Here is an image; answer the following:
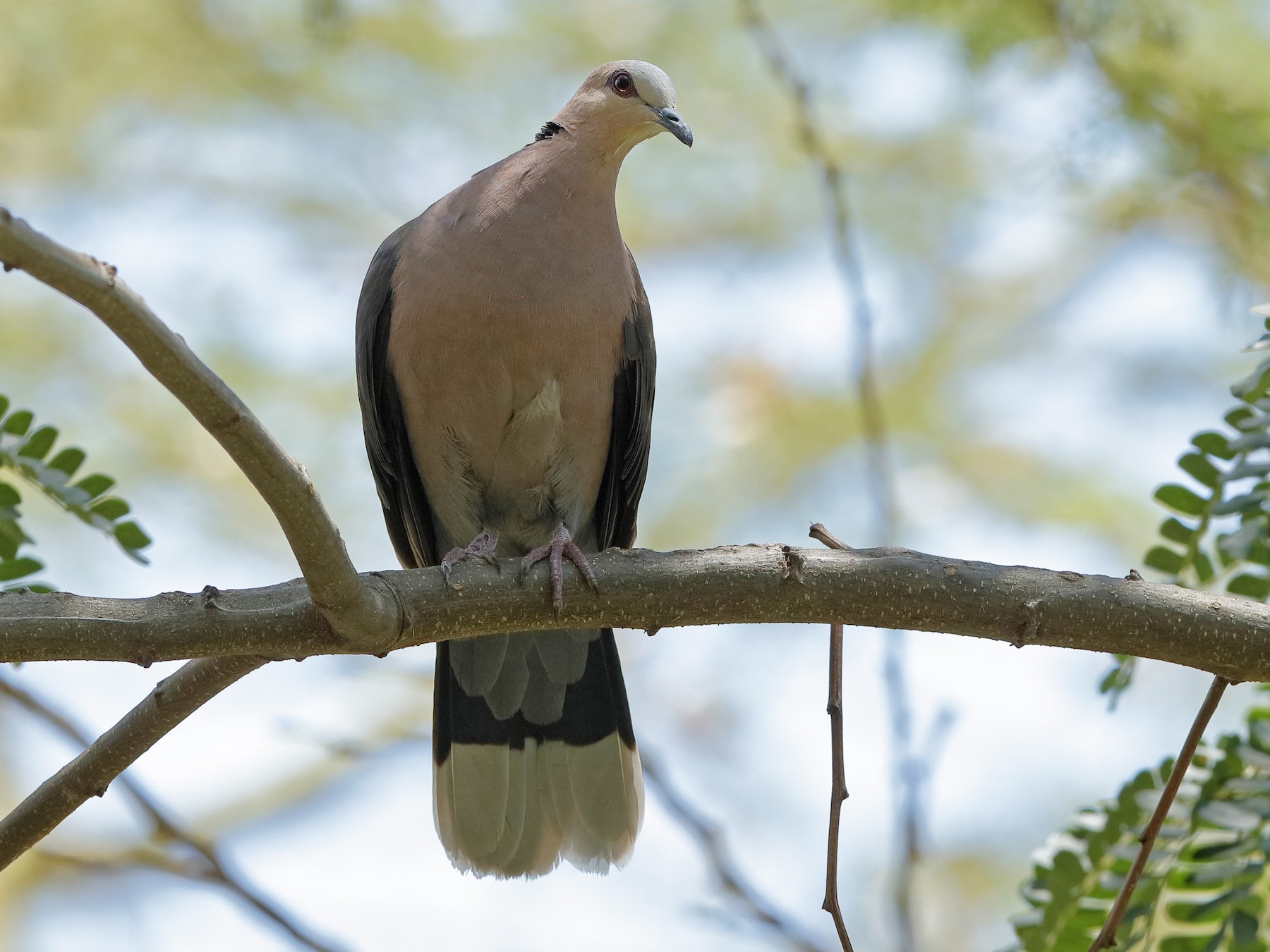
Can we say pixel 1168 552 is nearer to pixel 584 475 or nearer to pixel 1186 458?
pixel 1186 458

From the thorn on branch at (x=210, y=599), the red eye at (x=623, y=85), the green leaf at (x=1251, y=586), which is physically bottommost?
the thorn on branch at (x=210, y=599)

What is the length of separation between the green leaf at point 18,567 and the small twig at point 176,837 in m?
0.23

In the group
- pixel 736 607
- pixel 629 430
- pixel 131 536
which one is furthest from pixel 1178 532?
pixel 131 536

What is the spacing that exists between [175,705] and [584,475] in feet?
5.72

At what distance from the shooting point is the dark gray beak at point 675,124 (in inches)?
155

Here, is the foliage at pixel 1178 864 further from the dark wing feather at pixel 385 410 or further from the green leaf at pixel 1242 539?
the dark wing feather at pixel 385 410

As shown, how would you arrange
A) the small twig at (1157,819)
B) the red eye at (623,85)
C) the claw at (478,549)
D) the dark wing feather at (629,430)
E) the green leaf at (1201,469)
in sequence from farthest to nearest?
the red eye at (623,85), the dark wing feather at (629,430), the claw at (478,549), the green leaf at (1201,469), the small twig at (1157,819)

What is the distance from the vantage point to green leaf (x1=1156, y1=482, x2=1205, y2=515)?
272 centimetres

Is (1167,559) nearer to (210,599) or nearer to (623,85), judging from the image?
(210,599)

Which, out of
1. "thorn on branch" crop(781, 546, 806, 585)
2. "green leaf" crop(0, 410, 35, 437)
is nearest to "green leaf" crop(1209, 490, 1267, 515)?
"thorn on branch" crop(781, 546, 806, 585)

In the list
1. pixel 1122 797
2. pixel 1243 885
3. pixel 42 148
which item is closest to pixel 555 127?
pixel 1122 797

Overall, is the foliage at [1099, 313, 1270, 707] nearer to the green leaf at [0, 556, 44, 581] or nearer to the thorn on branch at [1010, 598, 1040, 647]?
the thorn on branch at [1010, 598, 1040, 647]

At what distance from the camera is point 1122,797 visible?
2637 millimetres

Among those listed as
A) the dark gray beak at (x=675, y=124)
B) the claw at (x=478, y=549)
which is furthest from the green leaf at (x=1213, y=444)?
the dark gray beak at (x=675, y=124)
